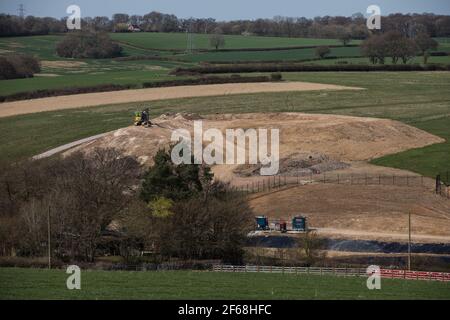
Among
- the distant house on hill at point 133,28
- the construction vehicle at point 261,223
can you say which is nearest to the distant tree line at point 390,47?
the distant house on hill at point 133,28

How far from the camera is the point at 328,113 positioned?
303 ft

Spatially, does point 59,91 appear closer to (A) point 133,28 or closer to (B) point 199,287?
(A) point 133,28

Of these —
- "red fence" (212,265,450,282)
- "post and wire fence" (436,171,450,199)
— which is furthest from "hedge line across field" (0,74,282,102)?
"red fence" (212,265,450,282)

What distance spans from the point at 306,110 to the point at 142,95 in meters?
18.6

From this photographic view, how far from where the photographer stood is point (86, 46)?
140625mm

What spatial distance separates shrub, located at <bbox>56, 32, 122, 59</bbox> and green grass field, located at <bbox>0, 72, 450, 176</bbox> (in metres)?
33.9

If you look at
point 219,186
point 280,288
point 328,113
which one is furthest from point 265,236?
point 328,113

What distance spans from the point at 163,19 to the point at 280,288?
172484 millimetres

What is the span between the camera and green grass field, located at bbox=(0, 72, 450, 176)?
246ft

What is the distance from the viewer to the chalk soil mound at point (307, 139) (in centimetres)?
7000

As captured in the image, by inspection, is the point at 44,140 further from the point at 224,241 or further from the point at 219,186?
the point at 224,241

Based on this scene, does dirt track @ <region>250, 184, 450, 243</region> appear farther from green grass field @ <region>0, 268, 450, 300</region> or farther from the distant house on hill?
the distant house on hill

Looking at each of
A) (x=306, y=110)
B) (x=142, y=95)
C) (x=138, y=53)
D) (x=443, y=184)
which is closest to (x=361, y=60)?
(x=138, y=53)

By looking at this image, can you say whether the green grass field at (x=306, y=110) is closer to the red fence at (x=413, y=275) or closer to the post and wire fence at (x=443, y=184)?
the post and wire fence at (x=443, y=184)
